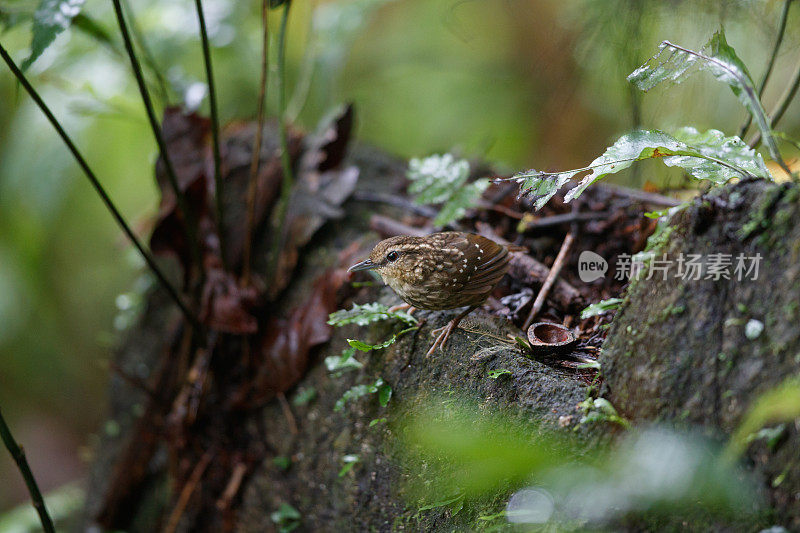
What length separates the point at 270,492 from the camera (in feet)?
7.79

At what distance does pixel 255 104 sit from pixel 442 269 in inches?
119

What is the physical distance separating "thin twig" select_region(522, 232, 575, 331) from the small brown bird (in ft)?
0.62

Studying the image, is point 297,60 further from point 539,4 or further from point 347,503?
point 347,503

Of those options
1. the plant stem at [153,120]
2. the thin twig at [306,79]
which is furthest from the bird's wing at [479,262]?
the thin twig at [306,79]

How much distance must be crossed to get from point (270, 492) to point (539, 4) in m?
A: 4.46

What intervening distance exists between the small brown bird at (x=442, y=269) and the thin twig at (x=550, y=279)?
0.62 ft

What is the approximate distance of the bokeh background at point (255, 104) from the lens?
2660 millimetres

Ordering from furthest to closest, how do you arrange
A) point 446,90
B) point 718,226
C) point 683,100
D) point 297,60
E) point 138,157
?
1. point 446,90
2. point 138,157
3. point 297,60
4. point 683,100
5. point 718,226

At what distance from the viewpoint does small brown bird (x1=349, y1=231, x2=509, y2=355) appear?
1.70 metres

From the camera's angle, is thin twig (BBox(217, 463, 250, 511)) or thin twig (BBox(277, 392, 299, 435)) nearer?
thin twig (BBox(277, 392, 299, 435))

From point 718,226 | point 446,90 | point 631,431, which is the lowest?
point 446,90

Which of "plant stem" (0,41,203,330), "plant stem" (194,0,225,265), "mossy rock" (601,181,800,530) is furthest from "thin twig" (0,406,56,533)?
"mossy rock" (601,181,800,530)

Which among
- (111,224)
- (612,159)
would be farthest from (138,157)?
(612,159)

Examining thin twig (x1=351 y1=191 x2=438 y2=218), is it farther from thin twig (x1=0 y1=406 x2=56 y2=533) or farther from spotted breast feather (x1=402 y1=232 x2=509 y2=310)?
thin twig (x1=0 y1=406 x2=56 y2=533)
